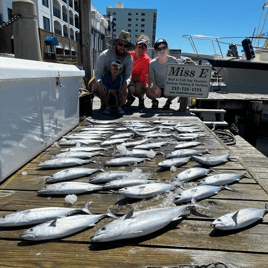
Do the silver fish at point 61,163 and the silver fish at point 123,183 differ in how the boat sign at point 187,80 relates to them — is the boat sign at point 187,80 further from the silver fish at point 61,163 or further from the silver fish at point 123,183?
the silver fish at point 123,183

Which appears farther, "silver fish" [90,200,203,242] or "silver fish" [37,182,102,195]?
"silver fish" [37,182,102,195]

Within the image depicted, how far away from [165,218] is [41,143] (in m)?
2.06

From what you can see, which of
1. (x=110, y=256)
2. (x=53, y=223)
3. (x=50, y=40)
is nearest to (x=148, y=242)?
(x=110, y=256)

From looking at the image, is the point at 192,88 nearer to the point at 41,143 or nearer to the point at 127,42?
the point at 127,42

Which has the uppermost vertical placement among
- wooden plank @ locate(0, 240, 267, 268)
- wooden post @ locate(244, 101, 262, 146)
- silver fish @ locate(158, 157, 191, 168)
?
silver fish @ locate(158, 157, 191, 168)

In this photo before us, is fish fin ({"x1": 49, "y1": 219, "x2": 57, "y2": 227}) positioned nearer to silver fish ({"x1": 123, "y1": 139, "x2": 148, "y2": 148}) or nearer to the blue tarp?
silver fish ({"x1": 123, "y1": 139, "x2": 148, "y2": 148})

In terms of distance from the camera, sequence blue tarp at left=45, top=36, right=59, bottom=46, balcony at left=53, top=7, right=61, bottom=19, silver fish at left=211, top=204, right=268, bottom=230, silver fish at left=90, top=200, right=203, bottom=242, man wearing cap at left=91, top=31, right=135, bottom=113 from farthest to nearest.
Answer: balcony at left=53, top=7, right=61, bottom=19, blue tarp at left=45, top=36, right=59, bottom=46, man wearing cap at left=91, top=31, right=135, bottom=113, silver fish at left=211, top=204, right=268, bottom=230, silver fish at left=90, top=200, right=203, bottom=242

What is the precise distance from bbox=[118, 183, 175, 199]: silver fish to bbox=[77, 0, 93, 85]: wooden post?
19.8ft

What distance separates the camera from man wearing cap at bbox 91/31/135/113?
17.1 ft

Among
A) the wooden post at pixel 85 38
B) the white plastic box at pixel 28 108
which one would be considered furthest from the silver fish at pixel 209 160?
the wooden post at pixel 85 38

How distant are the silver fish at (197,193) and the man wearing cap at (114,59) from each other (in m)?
3.69

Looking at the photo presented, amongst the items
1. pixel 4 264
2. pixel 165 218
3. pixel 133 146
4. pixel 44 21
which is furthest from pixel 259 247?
pixel 44 21

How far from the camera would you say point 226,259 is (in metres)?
1.33

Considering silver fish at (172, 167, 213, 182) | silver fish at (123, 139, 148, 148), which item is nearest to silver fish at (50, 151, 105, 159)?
silver fish at (123, 139, 148, 148)
